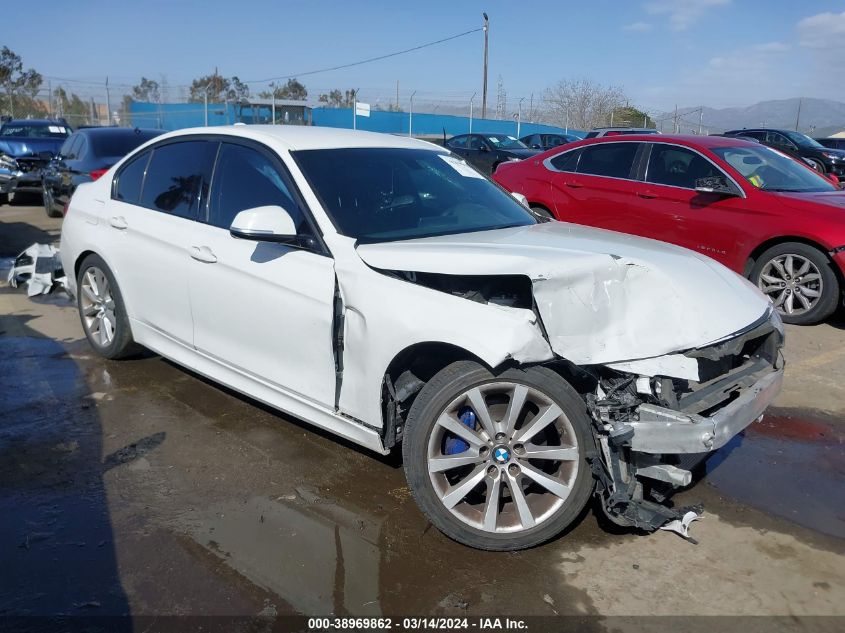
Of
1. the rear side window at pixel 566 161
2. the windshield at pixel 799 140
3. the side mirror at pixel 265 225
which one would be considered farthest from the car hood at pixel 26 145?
the windshield at pixel 799 140

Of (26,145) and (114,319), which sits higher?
(26,145)

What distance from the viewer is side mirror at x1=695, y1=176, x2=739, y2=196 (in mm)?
7109

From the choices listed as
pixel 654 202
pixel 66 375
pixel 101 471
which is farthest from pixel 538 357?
pixel 654 202

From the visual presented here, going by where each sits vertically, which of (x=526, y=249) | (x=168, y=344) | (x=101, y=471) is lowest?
(x=101, y=471)

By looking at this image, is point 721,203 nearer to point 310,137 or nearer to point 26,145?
point 310,137

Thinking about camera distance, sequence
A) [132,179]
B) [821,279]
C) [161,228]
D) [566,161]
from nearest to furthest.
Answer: [161,228] → [132,179] → [821,279] → [566,161]

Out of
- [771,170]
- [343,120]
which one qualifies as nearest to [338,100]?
[343,120]

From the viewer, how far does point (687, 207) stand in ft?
24.2

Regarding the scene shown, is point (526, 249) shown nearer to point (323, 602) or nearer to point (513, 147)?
point (323, 602)

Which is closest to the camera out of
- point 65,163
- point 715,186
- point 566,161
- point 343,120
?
point 715,186

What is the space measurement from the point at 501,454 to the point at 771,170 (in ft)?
19.2

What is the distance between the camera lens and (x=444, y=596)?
9.50 ft

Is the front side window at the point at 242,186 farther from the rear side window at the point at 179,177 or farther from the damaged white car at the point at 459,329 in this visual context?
the rear side window at the point at 179,177

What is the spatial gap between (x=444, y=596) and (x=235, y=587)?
83 cm
